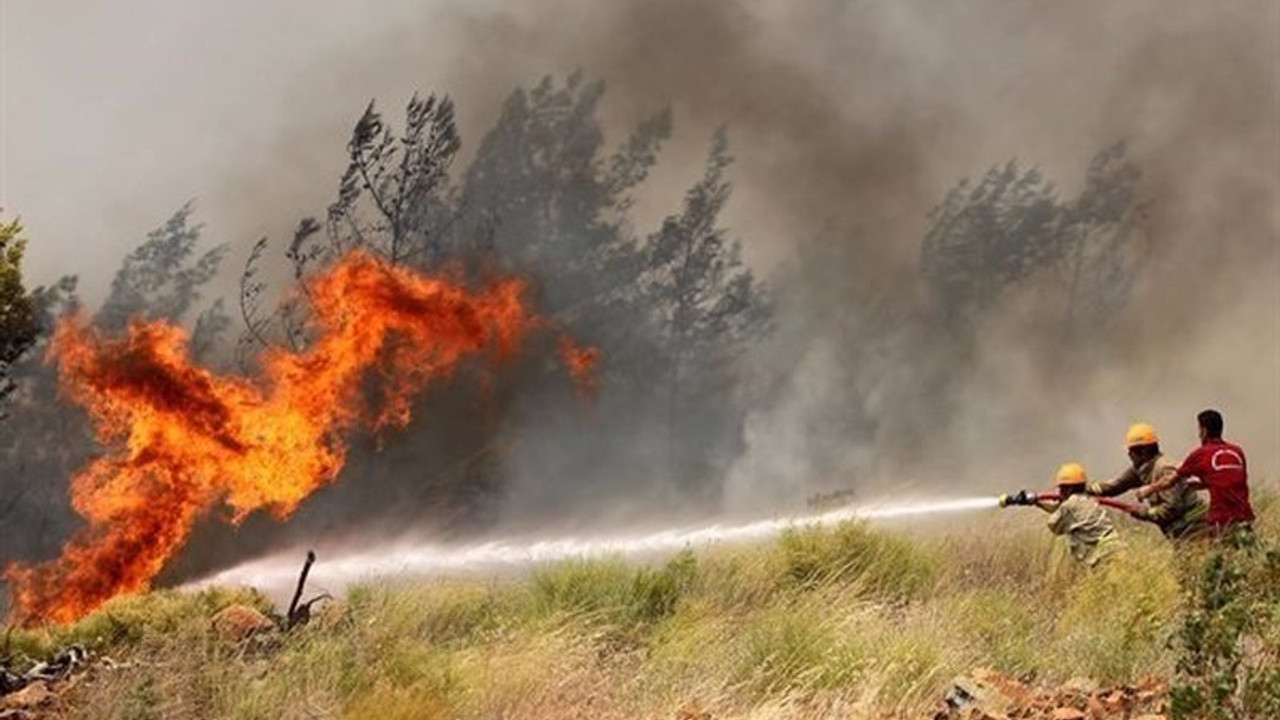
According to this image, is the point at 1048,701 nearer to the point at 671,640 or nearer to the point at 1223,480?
the point at 671,640

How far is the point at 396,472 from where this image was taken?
32.4m

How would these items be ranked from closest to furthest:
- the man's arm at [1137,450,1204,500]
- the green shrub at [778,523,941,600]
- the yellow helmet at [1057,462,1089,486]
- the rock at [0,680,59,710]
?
the rock at [0,680,59,710]
the man's arm at [1137,450,1204,500]
the green shrub at [778,523,941,600]
the yellow helmet at [1057,462,1089,486]

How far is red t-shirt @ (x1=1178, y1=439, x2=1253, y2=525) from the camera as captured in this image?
32.7 feet

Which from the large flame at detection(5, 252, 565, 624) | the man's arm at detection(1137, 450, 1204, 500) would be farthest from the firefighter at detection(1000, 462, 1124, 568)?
the large flame at detection(5, 252, 565, 624)

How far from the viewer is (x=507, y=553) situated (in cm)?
2061

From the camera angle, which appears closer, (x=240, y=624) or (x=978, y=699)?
(x=978, y=699)

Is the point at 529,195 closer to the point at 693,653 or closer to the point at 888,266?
the point at 888,266

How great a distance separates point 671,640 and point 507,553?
1277cm

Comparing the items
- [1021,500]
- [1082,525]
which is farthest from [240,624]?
[1021,500]

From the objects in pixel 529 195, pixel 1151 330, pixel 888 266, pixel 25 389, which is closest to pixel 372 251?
pixel 529 195

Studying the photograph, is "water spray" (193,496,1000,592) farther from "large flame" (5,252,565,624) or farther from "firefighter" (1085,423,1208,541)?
"firefighter" (1085,423,1208,541)

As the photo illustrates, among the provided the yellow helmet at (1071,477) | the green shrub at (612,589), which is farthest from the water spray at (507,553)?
the yellow helmet at (1071,477)

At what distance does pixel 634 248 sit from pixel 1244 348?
18.1m

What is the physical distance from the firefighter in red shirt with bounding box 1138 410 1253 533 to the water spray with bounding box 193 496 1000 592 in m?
2.36
